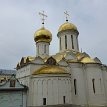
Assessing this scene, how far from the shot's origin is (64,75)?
21469 millimetres

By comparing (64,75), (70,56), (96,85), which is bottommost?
(96,85)

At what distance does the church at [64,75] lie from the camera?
818 inches

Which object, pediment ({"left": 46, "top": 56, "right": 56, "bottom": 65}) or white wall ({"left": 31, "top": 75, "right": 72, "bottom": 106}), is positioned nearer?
white wall ({"left": 31, "top": 75, "right": 72, "bottom": 106})

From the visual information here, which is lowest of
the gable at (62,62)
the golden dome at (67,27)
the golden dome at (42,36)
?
the gable at (62,62)

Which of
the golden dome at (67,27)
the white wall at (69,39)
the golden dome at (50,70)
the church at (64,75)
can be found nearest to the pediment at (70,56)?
the church at (64,75)

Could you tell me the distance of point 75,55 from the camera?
25156 mm

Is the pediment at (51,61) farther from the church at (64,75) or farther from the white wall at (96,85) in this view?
the white wall at (96,85)

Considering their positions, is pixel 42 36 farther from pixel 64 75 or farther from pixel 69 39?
pixel 64 75

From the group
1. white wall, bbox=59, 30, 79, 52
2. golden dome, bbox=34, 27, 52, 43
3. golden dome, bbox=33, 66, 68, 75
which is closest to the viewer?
golden dome, bbox=33, 66, 68, 75

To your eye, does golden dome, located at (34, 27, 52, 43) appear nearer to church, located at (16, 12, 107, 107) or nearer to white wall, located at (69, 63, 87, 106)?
church, located at (16, 12, 107, 107)

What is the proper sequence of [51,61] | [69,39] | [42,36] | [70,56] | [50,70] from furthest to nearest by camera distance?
[69,39] < [42,36] < [70,56] < [51,61] < [50,70]

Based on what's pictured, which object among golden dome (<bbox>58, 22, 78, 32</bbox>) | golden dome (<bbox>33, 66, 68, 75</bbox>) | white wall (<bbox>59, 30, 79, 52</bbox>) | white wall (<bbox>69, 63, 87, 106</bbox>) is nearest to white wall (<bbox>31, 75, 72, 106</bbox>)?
golden dome (<bbox>33, 66, 68, 75</bbox>)

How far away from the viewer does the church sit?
20.8 meters

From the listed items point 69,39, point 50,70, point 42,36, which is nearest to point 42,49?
point 42,36
